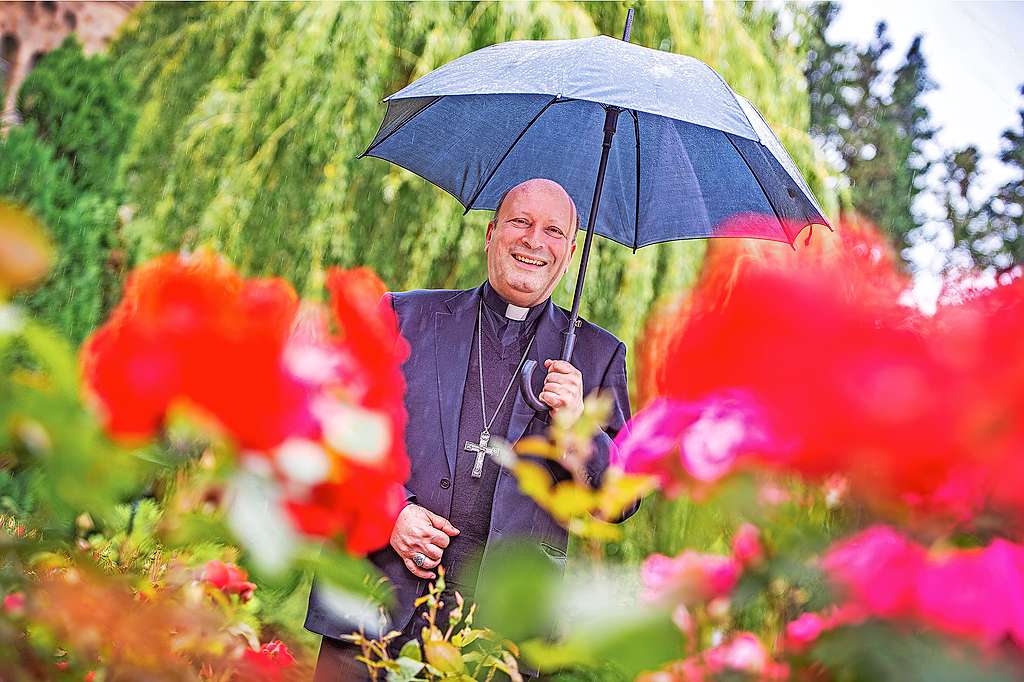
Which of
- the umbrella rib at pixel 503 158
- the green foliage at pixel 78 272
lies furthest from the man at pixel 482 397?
the green foliage at pixel 78 272

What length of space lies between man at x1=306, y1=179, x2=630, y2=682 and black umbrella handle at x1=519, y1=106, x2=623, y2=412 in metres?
0.04

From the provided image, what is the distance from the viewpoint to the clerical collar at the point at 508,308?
195cm

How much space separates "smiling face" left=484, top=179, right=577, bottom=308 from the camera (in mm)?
1891

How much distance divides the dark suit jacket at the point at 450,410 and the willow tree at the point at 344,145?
4.05ft

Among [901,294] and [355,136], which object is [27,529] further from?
[355,136]

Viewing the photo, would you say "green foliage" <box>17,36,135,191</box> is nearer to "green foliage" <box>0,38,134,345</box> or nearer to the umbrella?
"green foliage" <box>0,38,134,345</box>

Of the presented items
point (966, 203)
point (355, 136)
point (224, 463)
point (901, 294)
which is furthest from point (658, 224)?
point (966, 203)

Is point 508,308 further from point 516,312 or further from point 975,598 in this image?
point 975,598

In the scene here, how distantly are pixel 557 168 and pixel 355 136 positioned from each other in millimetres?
1345

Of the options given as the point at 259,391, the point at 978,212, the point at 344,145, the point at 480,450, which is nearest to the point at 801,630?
the point at 259,391

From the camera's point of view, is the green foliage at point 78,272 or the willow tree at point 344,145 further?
the green foliage at point 78,272

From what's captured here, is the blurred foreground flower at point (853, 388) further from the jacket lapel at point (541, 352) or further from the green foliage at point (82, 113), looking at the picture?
the green foliage at point (82, 113)

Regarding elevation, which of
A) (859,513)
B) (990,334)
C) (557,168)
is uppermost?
(557,168)

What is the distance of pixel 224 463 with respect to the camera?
451mm
